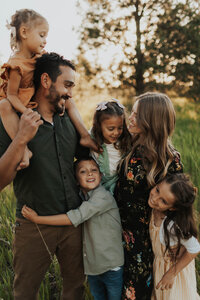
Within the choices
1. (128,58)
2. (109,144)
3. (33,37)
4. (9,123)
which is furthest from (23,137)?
(128,58)

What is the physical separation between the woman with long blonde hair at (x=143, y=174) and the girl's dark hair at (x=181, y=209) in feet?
0.38

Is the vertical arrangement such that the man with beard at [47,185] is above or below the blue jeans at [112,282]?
above

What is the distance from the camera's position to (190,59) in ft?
23.3

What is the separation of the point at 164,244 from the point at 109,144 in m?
0.84

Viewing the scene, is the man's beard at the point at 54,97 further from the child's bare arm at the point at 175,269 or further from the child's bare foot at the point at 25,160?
the child's bare arm at the point at 175,269

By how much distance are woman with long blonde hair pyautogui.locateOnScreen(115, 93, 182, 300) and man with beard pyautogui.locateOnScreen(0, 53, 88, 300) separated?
0.38 metres

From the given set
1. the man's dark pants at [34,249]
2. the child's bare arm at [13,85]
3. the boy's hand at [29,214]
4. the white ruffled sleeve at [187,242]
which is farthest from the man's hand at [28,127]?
the white ruffled sleeve at [187,242]

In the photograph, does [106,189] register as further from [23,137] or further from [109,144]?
[23,137]

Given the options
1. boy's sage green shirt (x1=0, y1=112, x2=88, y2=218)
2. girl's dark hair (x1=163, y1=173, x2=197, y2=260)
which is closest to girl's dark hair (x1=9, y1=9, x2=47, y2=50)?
boy's sage green shirt (x1=0, y1=112, x2=88, y2=218)

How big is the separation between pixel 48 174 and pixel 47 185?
75 millimetres

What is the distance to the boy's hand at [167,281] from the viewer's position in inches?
76.2

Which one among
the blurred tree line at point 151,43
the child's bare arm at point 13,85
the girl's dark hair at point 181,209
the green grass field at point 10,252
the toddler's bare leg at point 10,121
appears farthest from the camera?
the blurred tree line at point 151,43

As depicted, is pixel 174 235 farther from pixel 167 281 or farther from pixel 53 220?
pixel 53 220

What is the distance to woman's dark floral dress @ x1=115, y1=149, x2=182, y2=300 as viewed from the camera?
204cm
